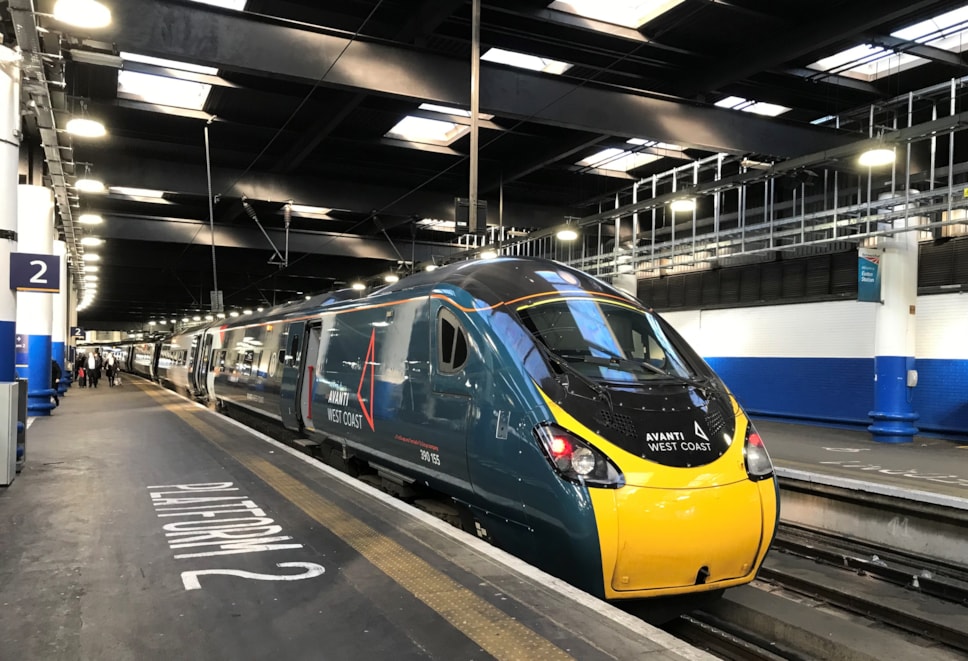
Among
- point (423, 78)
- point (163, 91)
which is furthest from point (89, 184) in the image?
point (423, 78)

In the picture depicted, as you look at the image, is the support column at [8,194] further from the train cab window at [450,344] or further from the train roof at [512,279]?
the train cab window at [450,344]

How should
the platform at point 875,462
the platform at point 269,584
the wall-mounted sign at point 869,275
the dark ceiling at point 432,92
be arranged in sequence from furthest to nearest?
the wall-mounted sign at point 869,275, the dark ceiling at point 432,92, the platform at point 875,462, the platform at point 269,584

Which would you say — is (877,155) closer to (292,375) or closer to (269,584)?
(292,375)

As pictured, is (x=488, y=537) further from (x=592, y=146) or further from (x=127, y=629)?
(x=592, y=146)

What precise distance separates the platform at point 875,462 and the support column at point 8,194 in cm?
946

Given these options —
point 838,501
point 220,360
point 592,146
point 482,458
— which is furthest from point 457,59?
point 220,360

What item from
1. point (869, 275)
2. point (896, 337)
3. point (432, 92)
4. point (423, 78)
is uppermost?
point (423, 78)

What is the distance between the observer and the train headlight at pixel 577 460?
481 cm

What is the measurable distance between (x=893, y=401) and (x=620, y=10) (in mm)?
9206

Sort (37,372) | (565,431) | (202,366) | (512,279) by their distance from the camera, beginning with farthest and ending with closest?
(202,366), (37,372), (512,279), (565,431)

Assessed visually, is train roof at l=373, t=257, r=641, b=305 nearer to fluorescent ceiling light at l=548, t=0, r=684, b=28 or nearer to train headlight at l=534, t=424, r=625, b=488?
train headlight at l=534, t=424, r=625, b=488

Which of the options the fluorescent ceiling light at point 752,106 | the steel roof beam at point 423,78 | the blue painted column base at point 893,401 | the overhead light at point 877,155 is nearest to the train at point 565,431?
the steel roof beam at point 423,78

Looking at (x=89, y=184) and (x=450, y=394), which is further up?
(x=89, y=184)

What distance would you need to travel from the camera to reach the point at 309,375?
10578 mm
